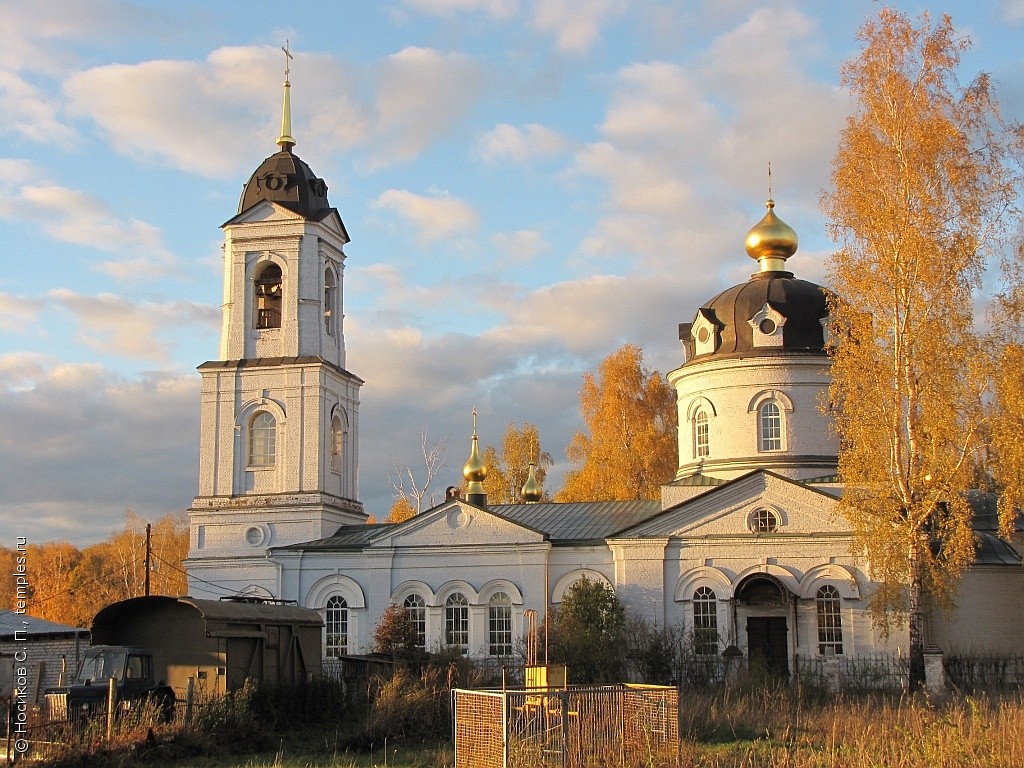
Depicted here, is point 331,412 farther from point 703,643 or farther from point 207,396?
point 703,643

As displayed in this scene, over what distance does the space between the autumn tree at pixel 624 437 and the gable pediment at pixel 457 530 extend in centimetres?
1438

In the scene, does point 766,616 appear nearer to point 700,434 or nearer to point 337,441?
point 700,434

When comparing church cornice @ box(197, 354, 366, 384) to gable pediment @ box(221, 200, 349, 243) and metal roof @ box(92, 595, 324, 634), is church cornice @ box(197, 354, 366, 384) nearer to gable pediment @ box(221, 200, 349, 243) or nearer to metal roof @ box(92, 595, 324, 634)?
gable pediment @ box(221, 200, 349, 243)

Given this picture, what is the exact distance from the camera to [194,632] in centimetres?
2138

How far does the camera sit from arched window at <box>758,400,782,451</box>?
3225 centimetres

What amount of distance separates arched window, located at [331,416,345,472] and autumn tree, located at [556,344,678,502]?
13312 millimetres

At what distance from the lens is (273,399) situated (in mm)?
33781

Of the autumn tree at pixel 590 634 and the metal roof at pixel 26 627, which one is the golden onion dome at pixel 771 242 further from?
the metal roof at pixel 26 627

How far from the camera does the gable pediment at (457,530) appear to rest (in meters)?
31.4

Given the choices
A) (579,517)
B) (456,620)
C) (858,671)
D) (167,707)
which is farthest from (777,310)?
(167,707)

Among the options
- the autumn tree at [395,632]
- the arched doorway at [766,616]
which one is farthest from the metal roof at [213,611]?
the arched doorway at [766,616]

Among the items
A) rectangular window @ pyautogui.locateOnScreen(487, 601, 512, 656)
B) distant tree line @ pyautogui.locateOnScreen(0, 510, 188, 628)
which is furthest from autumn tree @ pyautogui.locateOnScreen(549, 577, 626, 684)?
distant tree line @ pyautogui.locateOnScreen(0, 510, 188, 628)

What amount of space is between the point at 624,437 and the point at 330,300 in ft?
51.8

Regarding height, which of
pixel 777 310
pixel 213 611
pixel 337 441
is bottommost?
pixel 213 611
